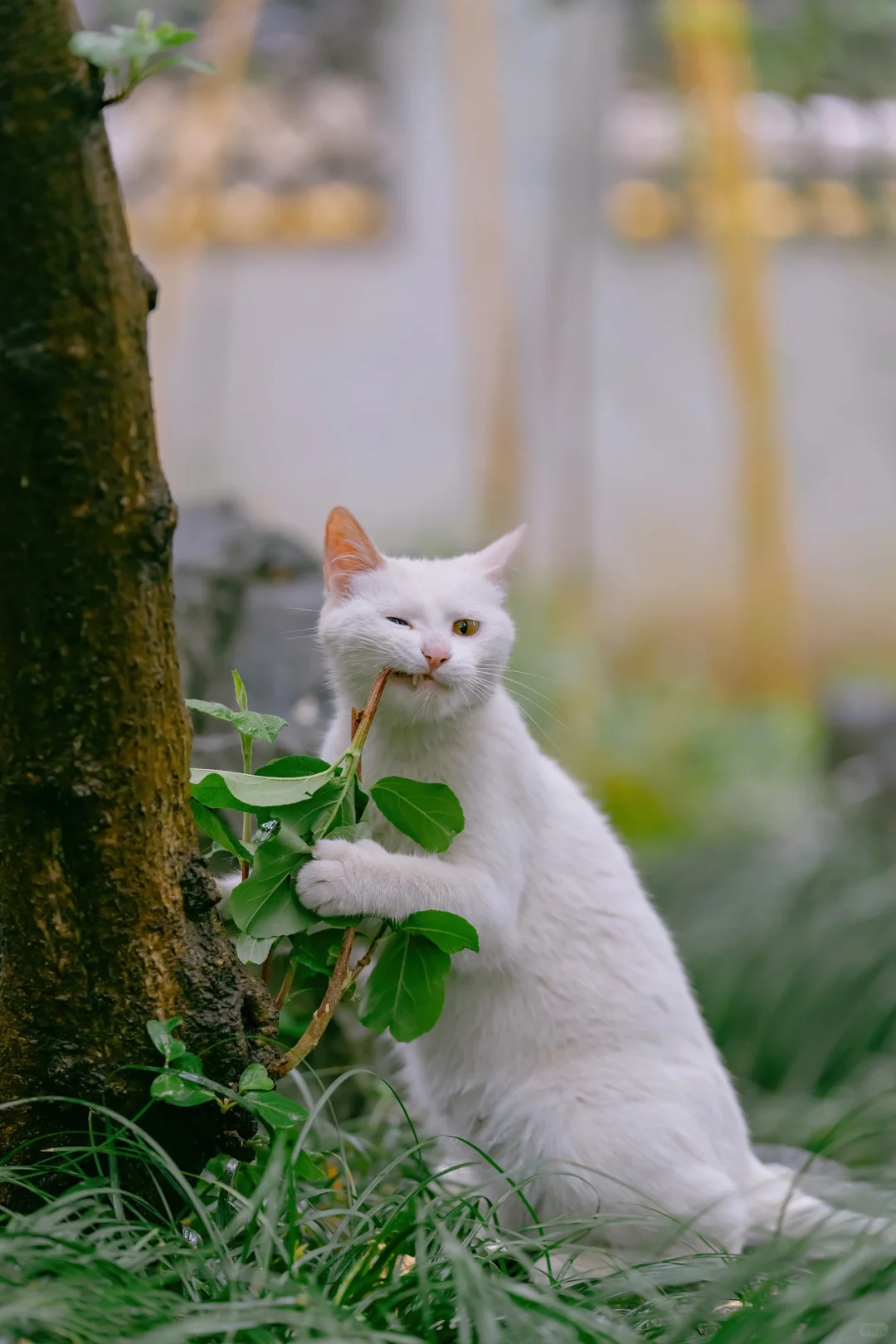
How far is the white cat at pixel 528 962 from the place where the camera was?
5.41ft

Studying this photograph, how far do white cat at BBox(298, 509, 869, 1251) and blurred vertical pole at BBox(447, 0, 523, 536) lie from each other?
4.66 meters

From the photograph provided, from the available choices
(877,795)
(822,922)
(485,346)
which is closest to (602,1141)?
(822,922)

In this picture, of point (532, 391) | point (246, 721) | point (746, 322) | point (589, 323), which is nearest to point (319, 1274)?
point (246, 721)

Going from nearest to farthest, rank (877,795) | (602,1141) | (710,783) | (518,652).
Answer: (602,1141), (877,795), (518,652), (710,783)

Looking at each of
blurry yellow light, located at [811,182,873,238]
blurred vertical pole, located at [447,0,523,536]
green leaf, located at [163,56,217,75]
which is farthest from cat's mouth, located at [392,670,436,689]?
blurry yellow light, located at [811,182,873,238]

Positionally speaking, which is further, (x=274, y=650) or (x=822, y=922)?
(x=822, y=922)

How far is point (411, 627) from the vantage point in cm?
164

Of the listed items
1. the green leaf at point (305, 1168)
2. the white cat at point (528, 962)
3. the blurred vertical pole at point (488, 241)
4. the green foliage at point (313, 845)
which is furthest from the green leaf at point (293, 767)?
the blurred vertical pole at point (488, 241)

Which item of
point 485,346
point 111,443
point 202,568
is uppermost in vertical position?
point 485,346

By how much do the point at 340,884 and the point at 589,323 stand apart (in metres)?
5.92

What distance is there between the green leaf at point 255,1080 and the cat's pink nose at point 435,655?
528mm

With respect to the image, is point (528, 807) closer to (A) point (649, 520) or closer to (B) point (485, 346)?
(B) point (485, 346)

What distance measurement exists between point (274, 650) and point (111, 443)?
1.60 m

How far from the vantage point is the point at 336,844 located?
1.50 metres
